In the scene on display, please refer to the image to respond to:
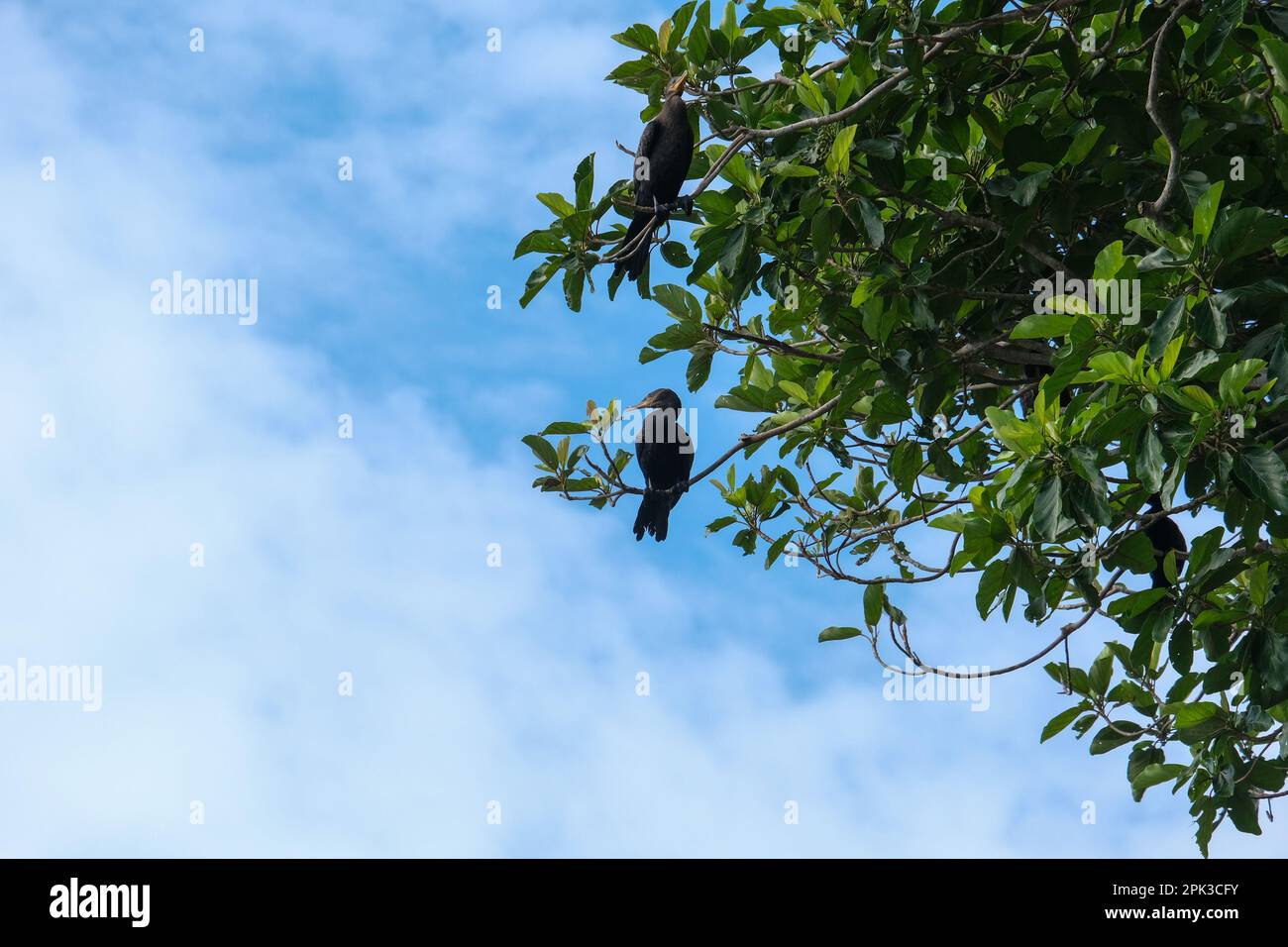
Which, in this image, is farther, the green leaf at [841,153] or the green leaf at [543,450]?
the green leaf at [543,450]

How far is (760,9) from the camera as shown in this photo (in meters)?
4.32

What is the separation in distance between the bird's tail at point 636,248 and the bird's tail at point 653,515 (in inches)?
36.2

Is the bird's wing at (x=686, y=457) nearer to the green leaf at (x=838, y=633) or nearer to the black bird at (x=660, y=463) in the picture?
the black bird at (x=660, y=463)

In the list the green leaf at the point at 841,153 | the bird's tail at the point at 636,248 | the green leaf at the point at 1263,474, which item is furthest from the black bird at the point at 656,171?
the green leaf at the point at 1263,474

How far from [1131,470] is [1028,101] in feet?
4.78

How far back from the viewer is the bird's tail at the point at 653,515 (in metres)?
4.76

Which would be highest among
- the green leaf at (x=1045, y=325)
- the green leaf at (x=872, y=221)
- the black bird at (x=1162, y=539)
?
the green leaf at (x=872, y=221)

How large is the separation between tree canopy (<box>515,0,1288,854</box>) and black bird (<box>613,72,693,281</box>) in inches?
3.3

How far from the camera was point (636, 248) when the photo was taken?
13.8ft

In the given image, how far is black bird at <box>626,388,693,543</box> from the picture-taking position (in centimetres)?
478

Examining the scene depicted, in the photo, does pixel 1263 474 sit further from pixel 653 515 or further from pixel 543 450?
pixel 543 450

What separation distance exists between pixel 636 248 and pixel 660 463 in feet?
3.37

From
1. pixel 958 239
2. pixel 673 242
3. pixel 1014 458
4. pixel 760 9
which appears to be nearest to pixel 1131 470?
pixel 1014 458

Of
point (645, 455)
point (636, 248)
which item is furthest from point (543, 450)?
point (636, 248)
